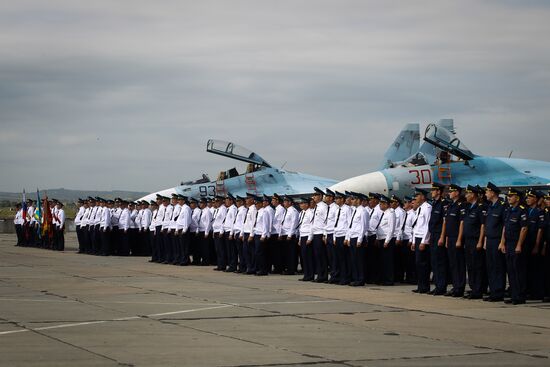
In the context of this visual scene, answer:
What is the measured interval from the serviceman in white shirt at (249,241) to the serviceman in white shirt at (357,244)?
319cm

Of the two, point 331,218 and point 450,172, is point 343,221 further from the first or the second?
point 450,172

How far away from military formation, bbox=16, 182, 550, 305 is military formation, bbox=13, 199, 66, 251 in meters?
7.55

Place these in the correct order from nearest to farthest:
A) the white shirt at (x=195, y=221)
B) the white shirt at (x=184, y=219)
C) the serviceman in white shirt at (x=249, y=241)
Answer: the serviceman in white shirt at (x=249, y=241), the white shirt at (x=184, y=219), the white shirt at (x=195, y=221)

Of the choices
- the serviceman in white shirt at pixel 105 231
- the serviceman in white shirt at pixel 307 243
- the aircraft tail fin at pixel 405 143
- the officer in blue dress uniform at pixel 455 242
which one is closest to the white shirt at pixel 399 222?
the serviceman in white shirt at pixel 307 243

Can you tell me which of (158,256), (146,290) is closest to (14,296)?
(146,290)

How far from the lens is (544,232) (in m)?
14.9

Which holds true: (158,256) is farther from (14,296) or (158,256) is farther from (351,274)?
(14,296)

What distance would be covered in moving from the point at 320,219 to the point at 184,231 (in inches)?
237

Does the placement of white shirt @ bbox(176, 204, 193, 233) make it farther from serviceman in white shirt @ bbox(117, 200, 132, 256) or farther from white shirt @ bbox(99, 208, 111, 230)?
white shirt @ bbox(99, 208, 111, 230)

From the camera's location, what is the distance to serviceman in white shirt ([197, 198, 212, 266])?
23.8 meters

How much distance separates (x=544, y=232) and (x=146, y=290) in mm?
6901

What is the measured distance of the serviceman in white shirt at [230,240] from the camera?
71.4ft

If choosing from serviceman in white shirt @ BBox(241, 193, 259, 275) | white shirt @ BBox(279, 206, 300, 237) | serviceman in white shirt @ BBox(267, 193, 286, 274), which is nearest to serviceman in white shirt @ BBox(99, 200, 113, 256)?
serviceman in white shirt @ BBox(241, 193, 259, 275)

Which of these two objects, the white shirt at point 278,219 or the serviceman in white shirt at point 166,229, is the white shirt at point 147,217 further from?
the white shirt at point 278,219
